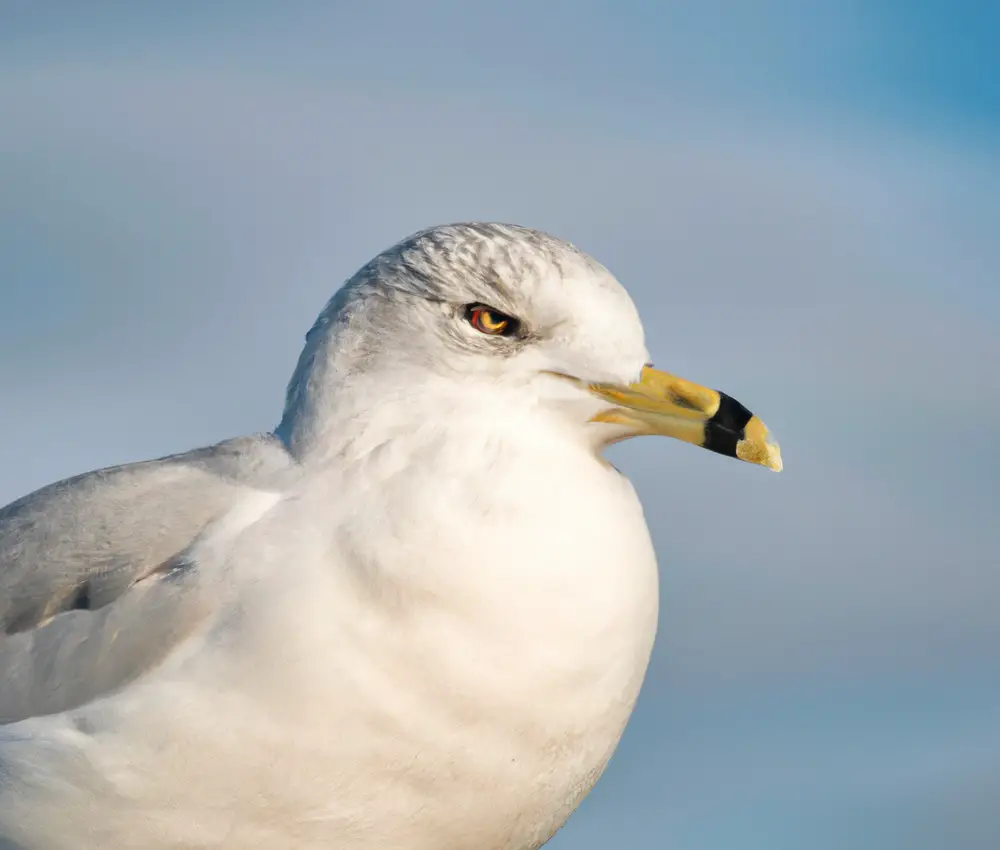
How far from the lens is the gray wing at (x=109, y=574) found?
14.1 feet

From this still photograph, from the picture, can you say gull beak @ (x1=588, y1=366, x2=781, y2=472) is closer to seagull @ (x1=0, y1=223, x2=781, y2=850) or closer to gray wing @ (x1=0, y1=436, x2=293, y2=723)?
seagull @ (x1=0, y1=223, x2=781, y2=850)

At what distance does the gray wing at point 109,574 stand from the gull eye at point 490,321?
720mm

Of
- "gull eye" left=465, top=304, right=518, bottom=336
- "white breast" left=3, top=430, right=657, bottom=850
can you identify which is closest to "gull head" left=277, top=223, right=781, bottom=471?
"gull eye" left=465, top=304, right=518, bottom=336

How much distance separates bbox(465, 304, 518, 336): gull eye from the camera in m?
4.30

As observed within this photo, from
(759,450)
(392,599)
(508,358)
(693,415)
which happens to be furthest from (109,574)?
(759,450)

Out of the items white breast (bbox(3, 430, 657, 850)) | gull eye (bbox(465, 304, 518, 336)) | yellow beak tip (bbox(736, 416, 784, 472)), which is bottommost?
white breast (bbox(3, 430, 657, 850))

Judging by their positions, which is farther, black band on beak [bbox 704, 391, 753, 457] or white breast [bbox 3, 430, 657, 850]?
black band on beak [bbox 704, 391, 753, 457]

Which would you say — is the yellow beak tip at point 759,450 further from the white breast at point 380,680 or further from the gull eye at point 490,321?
the gull eye at point 490,321

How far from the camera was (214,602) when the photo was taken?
4.20 m

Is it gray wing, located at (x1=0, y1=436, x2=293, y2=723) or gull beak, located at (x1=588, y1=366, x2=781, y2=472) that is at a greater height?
gull beak, located at (x1=588, y1=366, x2=781, y2=472)

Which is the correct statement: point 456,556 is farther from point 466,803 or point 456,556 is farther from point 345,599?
point 466,803

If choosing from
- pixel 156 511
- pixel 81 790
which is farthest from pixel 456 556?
pixel 81 790

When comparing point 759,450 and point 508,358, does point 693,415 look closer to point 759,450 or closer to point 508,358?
point 759,450

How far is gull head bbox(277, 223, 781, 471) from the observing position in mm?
4266
